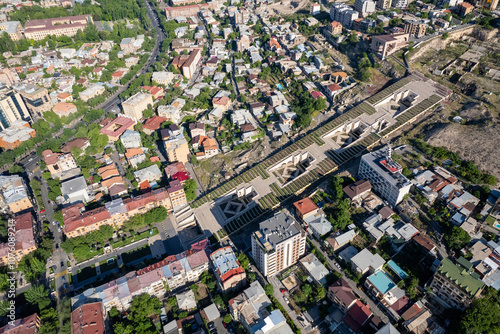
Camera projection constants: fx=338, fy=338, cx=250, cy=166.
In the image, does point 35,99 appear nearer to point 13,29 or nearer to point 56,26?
point 56,26

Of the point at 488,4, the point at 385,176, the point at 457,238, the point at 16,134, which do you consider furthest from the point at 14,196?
the point at 488,4

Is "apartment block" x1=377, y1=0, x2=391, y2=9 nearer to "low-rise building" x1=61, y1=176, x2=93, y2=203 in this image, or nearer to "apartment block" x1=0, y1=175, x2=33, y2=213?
"low-rise building" x1=61, y1=176, x2=93, y2=203

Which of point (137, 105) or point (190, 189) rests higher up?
point (137, 105)

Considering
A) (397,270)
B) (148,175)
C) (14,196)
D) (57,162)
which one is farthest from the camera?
(57,162)

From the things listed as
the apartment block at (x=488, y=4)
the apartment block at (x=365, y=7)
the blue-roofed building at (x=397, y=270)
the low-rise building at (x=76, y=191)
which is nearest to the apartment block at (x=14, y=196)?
the low-rise building at (x=76, y=191)

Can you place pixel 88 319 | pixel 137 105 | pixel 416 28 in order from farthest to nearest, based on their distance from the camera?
pixel 416 28, pixel 137 105, pixel 88 319

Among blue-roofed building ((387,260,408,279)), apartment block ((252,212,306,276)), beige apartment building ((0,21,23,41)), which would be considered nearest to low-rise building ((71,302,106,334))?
apartment block ((252,212,306,276))
